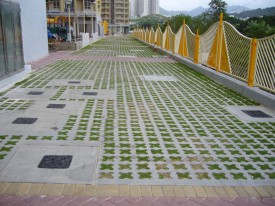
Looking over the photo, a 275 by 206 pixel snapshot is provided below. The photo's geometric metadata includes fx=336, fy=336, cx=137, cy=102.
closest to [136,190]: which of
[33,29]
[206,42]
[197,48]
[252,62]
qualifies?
[252,62]

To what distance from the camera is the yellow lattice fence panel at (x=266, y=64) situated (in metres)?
7.46

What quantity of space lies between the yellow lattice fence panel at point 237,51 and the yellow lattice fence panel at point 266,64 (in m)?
0.65

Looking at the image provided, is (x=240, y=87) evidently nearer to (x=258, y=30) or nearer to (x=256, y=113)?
(x=256, y=113)

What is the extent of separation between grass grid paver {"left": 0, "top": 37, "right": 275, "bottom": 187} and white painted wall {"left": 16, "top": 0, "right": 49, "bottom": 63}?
5.76m

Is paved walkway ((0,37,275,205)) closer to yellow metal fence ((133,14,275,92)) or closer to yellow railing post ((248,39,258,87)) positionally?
yellow railing post ((248,39,258,87))

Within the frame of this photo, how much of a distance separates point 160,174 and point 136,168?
0.33 metres

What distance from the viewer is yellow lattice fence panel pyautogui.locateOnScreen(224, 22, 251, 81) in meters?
8.92

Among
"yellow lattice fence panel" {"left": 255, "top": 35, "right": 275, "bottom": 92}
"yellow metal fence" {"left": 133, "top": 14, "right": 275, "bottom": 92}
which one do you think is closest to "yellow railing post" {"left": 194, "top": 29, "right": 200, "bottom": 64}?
"yellow metal fence" {"left": 133, "top": 14, "right": 275, "bottom": 92}

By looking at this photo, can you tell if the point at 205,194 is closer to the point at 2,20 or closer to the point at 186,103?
the point at 186,103

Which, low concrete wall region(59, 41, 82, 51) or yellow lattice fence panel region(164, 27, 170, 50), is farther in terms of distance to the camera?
low concrete wall region(59, 41, 82, 51)

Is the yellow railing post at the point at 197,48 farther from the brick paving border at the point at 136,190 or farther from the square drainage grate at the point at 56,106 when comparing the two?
the brick paving border at the point at 136,190

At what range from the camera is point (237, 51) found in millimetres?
9445

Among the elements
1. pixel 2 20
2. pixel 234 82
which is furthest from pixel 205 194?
pixel 2 20

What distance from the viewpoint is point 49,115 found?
6.38m
